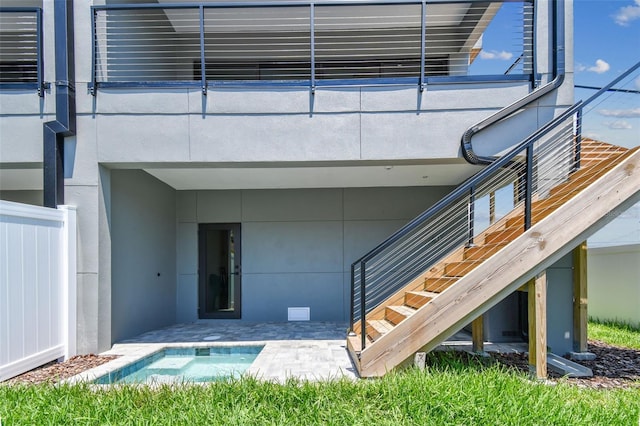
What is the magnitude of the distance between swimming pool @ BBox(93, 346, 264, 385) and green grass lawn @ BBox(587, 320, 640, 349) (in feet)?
17.2

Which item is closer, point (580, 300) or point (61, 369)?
point (61, 369)

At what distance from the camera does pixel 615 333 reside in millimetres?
6582

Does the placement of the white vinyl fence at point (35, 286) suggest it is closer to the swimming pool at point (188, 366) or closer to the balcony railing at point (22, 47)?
the swimming pool at point (188, 366)

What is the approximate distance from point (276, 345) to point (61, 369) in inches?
102

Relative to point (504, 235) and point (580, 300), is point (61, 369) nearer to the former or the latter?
point (504, 235)

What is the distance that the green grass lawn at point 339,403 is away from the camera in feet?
9.58

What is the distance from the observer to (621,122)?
5250mm

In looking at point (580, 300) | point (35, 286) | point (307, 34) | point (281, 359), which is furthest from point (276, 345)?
point (307, 34)

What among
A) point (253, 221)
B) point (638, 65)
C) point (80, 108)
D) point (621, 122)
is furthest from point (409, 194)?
point (80, 108)

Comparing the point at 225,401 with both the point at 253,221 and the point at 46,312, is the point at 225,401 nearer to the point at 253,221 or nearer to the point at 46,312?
the point at 46,312

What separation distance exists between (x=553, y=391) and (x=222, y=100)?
4.78m

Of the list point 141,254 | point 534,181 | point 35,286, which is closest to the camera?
point 35,286

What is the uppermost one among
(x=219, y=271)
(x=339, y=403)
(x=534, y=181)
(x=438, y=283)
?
(x=534, y=181)

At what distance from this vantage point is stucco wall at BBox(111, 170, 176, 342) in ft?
19.3
